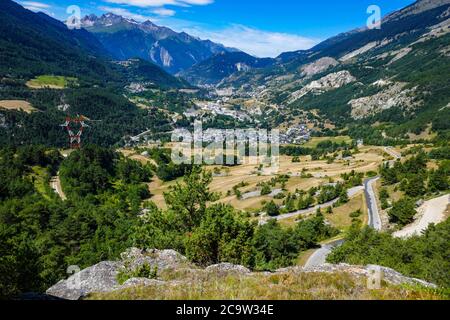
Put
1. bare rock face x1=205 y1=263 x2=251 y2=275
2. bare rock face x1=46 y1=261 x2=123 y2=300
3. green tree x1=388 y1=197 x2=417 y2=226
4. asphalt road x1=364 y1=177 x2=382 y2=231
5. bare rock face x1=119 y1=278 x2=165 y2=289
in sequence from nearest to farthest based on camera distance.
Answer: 1. bare rock face x1=119 y1=278 x2=165 y2=289
2. bare rock face x1=46 y1=261 x2=123 y2=300
3. bare rock face x1=205 y1=263 x2=251 y2=275
4. green tree x1=388 y1=197 x2=417 y2=226
5. asphalt road x1=364 y1=177 x2=382 y2=231

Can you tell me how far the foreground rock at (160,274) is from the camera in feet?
79.4

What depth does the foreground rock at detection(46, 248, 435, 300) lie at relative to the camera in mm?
24203

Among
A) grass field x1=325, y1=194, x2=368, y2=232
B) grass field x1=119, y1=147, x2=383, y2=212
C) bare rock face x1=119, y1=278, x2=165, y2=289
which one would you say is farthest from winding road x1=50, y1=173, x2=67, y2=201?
bare rock face x1=119, y1=278, x2=165, y2=289

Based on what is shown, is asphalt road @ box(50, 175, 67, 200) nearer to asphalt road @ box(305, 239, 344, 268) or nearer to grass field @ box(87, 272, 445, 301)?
asphalt road @ box(305, 239, 344, 268)

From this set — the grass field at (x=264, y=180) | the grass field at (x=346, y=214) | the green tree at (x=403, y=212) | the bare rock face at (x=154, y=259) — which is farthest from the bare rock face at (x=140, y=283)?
the grass field at (x=264, y=180)

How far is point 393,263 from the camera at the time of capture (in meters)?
51.3

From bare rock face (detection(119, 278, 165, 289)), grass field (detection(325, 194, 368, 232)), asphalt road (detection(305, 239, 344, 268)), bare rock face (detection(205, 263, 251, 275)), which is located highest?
bare rock face (detection(119, 278, 165, 289))

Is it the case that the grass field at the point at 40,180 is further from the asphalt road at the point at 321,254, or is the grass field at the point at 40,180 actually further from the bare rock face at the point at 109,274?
the bare rock face at the point at 109,274

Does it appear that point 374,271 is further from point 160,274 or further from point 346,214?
point 346,214

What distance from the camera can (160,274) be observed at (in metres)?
29.1

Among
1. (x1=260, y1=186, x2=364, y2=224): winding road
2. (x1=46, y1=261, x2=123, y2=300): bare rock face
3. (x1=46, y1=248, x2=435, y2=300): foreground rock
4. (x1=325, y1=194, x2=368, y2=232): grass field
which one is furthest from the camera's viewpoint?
(x1=260, y1=186, x2=364, y2=224): winding road

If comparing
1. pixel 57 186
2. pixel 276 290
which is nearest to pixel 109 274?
pixel 276 290

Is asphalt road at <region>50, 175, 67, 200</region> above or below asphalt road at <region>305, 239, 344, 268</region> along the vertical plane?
above
